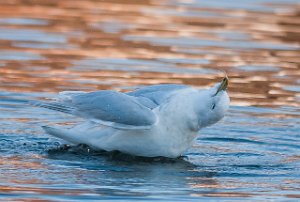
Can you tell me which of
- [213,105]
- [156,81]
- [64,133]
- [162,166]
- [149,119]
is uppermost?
[156,81]

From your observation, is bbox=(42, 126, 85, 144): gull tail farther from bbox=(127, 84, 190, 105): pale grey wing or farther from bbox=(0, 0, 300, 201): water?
bbox=(127, 84, 190, 105): pale grey wing

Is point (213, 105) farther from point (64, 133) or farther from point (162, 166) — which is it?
point (64, 133)

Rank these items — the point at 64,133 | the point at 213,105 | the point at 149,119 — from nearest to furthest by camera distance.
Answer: the point at 149,119
the point at 213,105
the point at 64,133

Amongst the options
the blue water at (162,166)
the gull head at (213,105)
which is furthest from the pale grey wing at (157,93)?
the blue water at (162,166)

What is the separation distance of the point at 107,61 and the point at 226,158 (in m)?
4.84

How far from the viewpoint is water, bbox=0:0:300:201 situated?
29.5 feet

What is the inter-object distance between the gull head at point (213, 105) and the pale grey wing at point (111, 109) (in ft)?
Result: 1.48

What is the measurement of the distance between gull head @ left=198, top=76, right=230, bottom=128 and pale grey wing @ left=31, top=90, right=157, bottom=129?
0.45 metres

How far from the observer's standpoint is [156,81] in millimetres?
13555

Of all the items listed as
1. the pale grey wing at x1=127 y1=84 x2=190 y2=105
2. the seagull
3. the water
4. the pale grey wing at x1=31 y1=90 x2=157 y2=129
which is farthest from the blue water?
the pale grey wing at x1=127 y1=84 x2=190 y2=105

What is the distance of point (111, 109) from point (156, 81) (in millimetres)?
3702

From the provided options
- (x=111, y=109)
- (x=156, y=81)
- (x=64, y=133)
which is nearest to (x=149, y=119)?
(x=111, y=109)

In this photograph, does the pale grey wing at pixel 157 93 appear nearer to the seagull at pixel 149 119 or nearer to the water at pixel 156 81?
the seagull at pixel 149 119

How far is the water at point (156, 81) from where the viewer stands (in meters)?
8.98
